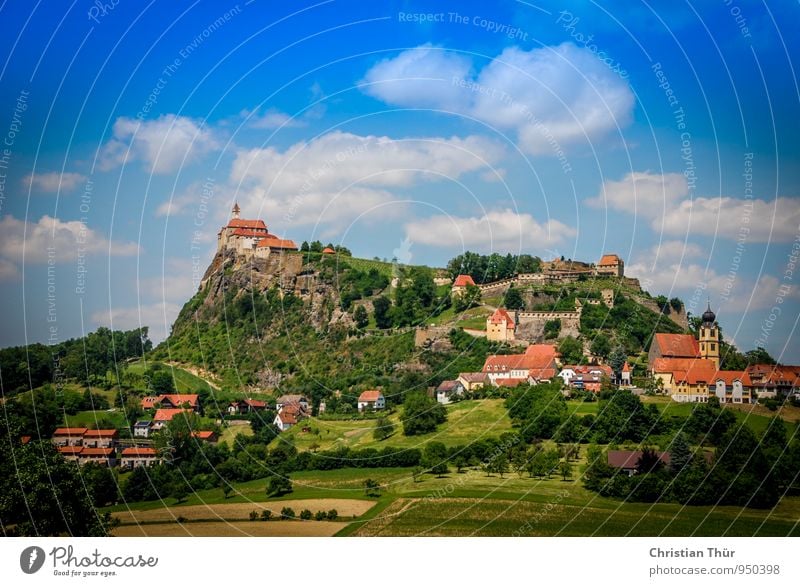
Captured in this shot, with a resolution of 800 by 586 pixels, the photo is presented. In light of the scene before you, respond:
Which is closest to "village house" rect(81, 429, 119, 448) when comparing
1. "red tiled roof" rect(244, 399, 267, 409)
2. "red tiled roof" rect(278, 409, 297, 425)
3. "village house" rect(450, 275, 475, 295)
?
"red tiled roof" rect(278, 409, 297, 425)

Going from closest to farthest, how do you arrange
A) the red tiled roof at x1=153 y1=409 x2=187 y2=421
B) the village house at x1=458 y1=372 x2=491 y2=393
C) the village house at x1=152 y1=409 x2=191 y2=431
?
the village house at x1=152 y1=409 x2=191 y2=431 → the red tiled roof at x1=153 y1=409 x2=187 y2=421 → the village house at x1=458 y1=372 x2=491 y2=393

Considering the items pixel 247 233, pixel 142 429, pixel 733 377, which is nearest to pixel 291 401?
pixel 142 429

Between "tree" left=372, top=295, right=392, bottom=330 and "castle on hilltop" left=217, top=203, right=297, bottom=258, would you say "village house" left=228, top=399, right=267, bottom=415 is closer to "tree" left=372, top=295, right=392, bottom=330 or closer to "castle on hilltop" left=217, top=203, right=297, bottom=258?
"tree" left=372, top=295, right=392, bottom=330

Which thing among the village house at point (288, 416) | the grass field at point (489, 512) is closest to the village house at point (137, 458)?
the grass field at point (489, 512)

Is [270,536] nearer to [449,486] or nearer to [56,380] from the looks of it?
[449,486]

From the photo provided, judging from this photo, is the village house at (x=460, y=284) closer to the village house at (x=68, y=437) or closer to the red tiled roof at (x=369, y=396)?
the red tiled roof at (x=369, y=396)
